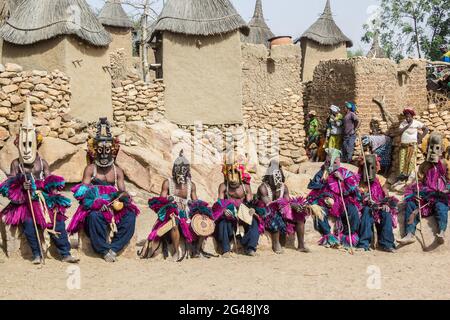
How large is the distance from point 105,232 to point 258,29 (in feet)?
59.8

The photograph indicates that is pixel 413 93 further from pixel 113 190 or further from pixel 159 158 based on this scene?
pixel 113 190

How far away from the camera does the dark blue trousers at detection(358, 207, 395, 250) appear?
8.46 m

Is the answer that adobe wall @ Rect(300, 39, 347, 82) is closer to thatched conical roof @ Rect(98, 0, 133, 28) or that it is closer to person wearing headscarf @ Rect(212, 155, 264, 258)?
thatched conical roof @ Rect(98, 0, 133, 28)

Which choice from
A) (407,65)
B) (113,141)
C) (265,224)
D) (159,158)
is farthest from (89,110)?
(407,65)

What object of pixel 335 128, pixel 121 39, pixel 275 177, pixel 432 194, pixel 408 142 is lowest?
pixel 432 194

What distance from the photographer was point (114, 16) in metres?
22.6

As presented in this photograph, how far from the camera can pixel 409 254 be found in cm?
820

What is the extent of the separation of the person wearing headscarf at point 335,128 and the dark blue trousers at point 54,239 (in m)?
8.86

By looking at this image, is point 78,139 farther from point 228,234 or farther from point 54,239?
A: point 228,234

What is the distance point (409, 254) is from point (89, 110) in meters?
8.33

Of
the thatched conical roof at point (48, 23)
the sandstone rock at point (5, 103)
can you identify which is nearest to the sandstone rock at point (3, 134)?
the sandstone rock at point (5, 103)

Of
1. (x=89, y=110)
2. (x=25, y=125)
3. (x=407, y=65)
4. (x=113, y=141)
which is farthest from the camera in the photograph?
(x=407, y=65)

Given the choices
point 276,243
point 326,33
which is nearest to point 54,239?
point 276,243

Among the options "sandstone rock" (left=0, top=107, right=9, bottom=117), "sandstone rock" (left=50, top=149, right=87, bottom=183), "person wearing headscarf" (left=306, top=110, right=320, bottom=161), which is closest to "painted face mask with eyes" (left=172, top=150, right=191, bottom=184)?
"sandstone rock" (left=50, top=149, right=87, bottom=183)
